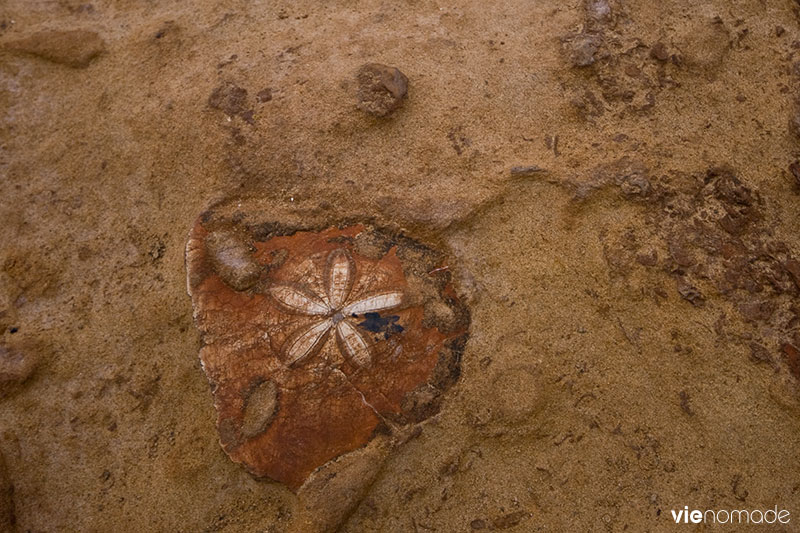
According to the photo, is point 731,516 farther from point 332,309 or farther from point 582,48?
point 582,48

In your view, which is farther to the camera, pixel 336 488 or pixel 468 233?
pixel 468 233

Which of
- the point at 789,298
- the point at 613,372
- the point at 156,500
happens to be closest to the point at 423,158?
the point at 613,372

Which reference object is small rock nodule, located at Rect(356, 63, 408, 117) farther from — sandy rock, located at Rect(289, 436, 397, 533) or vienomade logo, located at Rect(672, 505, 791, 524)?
vienomade logo, located at Rect(672, 505, 791, 524)

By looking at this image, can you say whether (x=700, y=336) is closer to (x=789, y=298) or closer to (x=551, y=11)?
(x=789, y=298)

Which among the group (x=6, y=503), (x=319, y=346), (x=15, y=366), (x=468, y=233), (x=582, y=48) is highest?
(x=582, y=48)

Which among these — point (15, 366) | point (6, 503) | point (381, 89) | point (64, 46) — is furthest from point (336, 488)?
point (64, 46)

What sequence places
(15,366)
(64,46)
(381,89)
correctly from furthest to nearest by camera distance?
(64,46), (381,89), (15,366)
